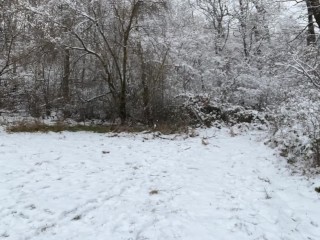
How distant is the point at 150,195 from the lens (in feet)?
19.8

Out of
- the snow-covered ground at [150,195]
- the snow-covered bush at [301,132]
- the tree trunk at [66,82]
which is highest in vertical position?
the tree trunk at [66,82]

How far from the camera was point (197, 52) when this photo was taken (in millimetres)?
18219

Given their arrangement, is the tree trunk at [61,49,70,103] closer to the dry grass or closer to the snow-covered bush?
the dry grass

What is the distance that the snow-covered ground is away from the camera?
181 inches

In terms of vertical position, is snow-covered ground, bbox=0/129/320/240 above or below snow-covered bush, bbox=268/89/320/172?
below

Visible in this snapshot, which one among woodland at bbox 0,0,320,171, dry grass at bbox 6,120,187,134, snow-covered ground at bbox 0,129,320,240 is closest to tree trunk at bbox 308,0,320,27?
woodland at bbox 0,0,320,171

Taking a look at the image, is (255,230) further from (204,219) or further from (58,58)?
(58,58)

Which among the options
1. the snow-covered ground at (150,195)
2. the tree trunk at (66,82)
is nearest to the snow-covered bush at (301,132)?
the snow-covered ground at (150,195)

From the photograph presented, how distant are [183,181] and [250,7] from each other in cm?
1558

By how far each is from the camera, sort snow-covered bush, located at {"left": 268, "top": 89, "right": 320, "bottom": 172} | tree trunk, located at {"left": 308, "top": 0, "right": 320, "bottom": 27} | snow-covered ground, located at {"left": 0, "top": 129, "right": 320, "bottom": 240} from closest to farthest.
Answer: snow-covered ground, located at {"left": 0, "top": 129, "right": 320, "bottom": 240}
snow-covered bush, located at {"left": 268, "top": 89, "right": 320, "bottom": 172}
tree trunk, located at {"left": 308, "top": 0, "right": 320, "bottom": 27}

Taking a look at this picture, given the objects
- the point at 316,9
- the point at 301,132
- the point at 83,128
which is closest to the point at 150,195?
the point at 301,132

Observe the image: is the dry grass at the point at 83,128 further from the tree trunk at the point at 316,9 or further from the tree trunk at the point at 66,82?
the tree trunk at the point at 316,9

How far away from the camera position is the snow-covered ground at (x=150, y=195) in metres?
4.60

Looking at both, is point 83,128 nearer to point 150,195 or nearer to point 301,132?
point 150,195
